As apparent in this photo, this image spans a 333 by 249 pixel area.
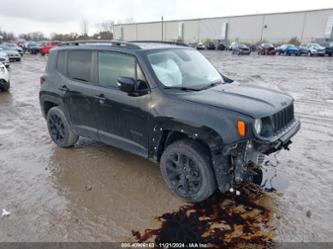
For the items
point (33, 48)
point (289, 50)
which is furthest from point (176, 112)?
point (33, 48)

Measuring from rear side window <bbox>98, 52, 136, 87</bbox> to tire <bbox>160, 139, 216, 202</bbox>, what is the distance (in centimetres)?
125

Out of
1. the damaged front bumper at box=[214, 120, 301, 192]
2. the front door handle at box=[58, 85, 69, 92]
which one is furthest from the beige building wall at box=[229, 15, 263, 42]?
the damaged front bumper at box=[214, 120, 301, 192]

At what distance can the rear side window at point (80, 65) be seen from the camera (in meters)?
4.71

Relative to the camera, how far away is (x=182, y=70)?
426 centimetres

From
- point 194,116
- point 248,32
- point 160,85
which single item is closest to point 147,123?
point 160,85

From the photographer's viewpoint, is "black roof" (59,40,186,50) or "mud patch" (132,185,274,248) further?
"black roof" (59,40,186,50)

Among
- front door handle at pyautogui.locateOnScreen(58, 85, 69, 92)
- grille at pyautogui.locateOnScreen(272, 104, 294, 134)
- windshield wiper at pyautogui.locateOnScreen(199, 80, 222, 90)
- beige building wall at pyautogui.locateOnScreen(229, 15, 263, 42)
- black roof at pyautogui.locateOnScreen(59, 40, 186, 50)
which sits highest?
beige building wall at pyautogui.locateOnScreen(229, 15, 263, 42)

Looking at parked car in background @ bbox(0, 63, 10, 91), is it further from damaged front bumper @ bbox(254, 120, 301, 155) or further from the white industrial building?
the white industrial building

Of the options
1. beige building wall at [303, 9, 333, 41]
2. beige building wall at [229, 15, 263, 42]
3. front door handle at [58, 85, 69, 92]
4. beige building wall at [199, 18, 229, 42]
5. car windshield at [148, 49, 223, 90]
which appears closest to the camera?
car windshield at [148, 49, 223, 90]

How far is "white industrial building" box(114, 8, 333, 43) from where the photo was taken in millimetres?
59641

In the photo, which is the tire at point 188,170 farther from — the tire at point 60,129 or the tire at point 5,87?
the tire at point 5,87

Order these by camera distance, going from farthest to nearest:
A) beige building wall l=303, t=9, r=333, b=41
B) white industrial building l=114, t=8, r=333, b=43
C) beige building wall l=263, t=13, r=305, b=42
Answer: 1. beige building wall l=263, t=13, r=305, b=42
2. white industrial building l=114, t=8, r=333, b=43
3. beige building wall l=303, t=9, r=333, b=41

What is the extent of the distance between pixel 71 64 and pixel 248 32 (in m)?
71.9

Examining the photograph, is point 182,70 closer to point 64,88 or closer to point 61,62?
point 64,88
